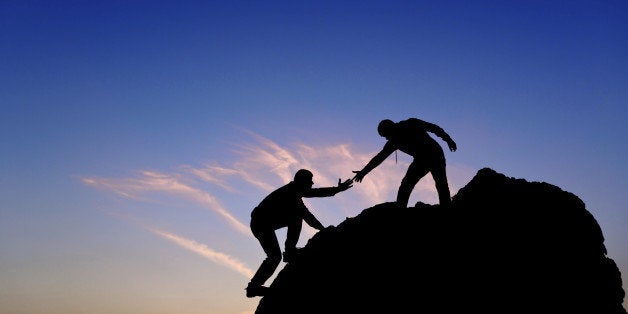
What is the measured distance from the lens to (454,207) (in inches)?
419

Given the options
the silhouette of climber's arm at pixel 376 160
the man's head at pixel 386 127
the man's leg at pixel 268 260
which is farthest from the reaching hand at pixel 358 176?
the man's leg at pixel 268 260

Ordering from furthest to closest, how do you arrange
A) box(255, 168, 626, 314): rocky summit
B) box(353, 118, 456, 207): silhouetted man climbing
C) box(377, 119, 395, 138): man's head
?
box(377, 119, 395, 138): man's head → box(353, 118, 456, 207): silhouetted man climbing → box(255, 168, 626, 314): rocky summit

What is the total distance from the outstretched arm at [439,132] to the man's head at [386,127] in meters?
0.69

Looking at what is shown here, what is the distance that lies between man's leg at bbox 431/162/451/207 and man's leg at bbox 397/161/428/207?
9.6 inches

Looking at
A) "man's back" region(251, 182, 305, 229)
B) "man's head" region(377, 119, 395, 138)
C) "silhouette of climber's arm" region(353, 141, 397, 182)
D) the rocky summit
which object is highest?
"man's head" region(377, 119, 395, 138)

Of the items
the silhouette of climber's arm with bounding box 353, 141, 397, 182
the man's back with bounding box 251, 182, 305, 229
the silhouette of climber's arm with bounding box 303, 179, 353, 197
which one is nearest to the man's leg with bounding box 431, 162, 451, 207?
the silhouette of climber's arm with bounding box 353, 141, 397, 182

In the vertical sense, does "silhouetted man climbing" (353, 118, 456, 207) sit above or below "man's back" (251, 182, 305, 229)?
above

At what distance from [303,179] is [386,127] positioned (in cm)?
221

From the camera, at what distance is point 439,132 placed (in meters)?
10.7

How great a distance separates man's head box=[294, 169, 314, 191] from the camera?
34.4 ft

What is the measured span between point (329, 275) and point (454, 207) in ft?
10.8

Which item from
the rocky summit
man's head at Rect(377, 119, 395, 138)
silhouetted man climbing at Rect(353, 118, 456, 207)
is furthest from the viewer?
man's head at Rect(377, 119, 395, 138)

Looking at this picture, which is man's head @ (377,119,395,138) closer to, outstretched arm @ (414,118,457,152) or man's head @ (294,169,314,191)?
outstretched arm @ (414,118,457,152)

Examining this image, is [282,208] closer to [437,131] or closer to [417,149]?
[417,149]
